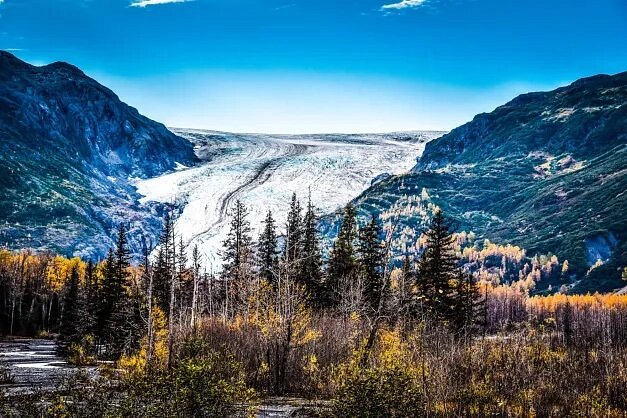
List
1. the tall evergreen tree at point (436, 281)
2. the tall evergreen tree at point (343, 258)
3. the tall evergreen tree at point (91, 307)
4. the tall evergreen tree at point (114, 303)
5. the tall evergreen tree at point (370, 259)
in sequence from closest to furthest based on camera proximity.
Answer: the tall evergreen tree at point (436, 281), the tall evergreen tree at point (370, 259), the tall evergreen tree at point (343, 258), the tall evergreen tree at point (114, 303), the tall evergreen tree at point (91, 307)

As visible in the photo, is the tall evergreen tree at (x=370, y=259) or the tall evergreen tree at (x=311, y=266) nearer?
the tall evergreen tree at (x=370, y=259)

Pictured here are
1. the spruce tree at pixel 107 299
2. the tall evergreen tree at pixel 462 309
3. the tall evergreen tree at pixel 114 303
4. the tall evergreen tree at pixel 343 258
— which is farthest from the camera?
the spruce tree at pixel 107 299

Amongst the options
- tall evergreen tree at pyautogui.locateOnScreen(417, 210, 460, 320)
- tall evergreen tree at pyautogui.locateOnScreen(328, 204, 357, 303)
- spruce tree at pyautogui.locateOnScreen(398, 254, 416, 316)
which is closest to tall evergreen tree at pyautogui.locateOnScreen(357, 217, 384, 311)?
tall evergreen tree at pyautogui.locateOnScreen(328, 204, 357, 303)

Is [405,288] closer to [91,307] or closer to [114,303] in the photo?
[114,303]

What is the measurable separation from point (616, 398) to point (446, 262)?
21.5 m

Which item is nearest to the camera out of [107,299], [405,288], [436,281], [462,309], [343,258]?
[405,288]

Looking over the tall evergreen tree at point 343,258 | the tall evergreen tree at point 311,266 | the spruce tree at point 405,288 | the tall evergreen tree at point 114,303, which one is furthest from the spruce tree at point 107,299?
the spruce tree at point 405,288

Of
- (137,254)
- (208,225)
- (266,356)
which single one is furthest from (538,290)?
(266,356)

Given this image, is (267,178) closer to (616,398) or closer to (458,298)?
(458,298)

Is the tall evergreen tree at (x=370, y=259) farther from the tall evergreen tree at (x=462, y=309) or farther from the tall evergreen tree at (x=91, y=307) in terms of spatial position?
the tall evergreen tree at (x=91, y=307)

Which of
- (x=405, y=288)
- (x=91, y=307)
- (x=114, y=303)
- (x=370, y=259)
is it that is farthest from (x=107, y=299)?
(x=405, y=288)

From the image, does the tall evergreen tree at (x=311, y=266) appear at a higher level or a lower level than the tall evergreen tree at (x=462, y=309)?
higher

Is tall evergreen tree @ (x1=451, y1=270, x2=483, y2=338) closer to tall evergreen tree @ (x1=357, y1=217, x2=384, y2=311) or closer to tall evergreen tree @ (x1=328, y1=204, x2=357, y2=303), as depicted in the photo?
tall evergreen tree @ (x1=357, y1=217, x2=384, y2=311)

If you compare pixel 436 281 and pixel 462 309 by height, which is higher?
pixel 436 281
